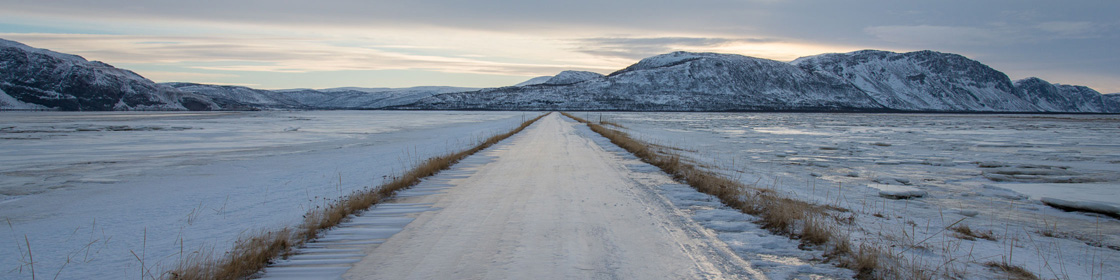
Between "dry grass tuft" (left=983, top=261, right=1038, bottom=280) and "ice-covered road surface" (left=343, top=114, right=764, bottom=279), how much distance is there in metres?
2.47

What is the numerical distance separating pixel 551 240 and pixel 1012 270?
469cm

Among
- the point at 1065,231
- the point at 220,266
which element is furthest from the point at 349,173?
the point at 1065,231

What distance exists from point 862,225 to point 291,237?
7531mm

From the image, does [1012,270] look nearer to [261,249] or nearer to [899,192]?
[899,192]

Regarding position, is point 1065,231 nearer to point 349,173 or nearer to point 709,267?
point 709,267

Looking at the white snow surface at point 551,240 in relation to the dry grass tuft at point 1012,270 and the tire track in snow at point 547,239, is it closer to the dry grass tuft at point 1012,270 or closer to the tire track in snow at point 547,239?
the tire track in snow at point 547,239

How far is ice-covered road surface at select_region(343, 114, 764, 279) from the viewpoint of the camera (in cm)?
482

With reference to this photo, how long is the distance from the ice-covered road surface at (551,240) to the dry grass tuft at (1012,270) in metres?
2.47

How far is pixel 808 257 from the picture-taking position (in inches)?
214

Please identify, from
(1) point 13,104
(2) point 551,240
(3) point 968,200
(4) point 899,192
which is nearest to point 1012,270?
(2) point 551,240

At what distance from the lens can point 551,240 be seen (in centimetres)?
598

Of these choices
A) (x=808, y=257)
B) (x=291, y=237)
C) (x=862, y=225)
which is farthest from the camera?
(x=862, y=225)

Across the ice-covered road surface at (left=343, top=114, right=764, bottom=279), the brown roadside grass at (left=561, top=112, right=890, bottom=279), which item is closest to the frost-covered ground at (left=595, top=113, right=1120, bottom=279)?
the brown roadside grass at (left=561, top=112, right=890, bottom=279)

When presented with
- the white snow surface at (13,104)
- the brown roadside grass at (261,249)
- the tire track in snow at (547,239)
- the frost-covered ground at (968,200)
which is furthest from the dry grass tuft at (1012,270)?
the white snow surface at (13,104)
